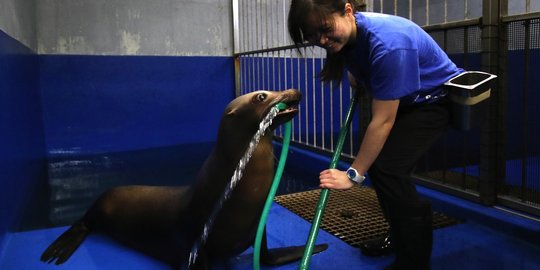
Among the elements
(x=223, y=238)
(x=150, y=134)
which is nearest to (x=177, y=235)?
(x=223, y=238)

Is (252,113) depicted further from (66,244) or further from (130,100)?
(130,100)

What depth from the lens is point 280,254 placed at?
7.00 ft

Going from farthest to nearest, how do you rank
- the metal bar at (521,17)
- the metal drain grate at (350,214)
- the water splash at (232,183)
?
the metal drain grate at (350,214)
the metal bar at (521,17)
the water splash at (232,183)

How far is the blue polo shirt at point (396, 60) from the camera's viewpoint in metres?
1.44

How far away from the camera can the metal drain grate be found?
2.51 m

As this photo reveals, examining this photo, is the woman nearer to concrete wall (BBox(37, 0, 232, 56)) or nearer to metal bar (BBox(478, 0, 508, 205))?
metal bar (BBox(478, 0, 508, 205))

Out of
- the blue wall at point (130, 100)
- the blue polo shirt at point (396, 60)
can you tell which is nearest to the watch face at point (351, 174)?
the blue polo shirt at point (396, 60)

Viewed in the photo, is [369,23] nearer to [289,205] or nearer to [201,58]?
[289,205]

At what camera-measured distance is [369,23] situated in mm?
1551

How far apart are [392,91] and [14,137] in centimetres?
259

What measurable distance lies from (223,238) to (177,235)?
9.8 inches

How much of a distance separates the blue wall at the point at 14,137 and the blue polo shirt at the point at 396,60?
1982 millimetres

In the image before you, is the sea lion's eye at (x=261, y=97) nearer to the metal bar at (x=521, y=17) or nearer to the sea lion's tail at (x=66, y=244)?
the sea lion's tail at (x=66, y=244)

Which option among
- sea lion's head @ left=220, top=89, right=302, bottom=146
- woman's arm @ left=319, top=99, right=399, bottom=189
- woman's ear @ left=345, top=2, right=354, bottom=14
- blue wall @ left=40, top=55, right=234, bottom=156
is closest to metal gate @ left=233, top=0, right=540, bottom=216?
woman's ear @ left=345, top=2, right=354, bottom=14
